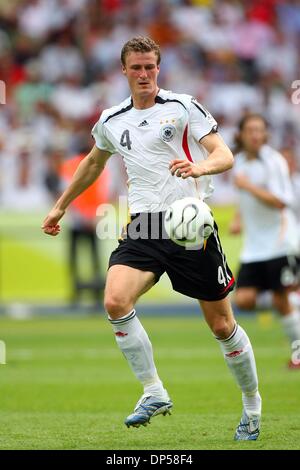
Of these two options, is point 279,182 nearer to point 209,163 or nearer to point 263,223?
point 263,223

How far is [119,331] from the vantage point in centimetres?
686

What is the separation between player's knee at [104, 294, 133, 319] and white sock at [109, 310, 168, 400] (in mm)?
43

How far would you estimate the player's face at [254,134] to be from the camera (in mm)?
11664

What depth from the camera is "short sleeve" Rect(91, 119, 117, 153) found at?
7227 millimetres

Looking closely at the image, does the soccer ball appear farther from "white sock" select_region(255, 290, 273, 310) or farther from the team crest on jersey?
"white sock" select_region(255, 290, 273, 310)

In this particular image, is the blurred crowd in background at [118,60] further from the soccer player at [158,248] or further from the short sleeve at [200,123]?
the short sleeve at [200,123]

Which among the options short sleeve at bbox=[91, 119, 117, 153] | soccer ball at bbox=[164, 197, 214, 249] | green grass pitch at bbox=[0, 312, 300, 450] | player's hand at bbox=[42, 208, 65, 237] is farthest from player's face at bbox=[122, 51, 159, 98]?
green grass pitch at bbox=[0, 312, 300, 450]

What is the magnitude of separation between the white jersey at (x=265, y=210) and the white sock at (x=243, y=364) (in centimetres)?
508

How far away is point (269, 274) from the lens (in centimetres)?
1201

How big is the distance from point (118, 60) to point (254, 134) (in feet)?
34.8

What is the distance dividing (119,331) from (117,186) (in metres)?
12.3

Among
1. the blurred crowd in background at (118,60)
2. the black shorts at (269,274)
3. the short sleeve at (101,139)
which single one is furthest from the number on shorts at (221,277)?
the blurred crowd in background at (118,60)
